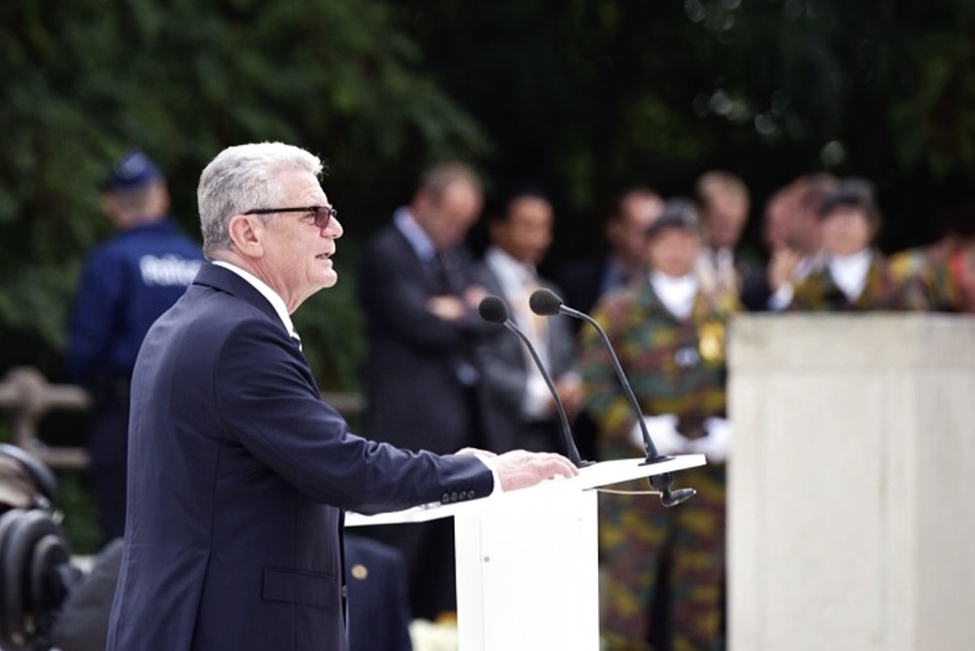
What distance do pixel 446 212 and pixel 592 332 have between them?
887mm

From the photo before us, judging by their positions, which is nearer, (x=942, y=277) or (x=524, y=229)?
(x=942, y=277)

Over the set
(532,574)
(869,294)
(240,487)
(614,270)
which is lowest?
(532,574)

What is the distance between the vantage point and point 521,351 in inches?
398

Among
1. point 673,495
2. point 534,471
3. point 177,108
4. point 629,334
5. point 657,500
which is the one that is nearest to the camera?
point 534,471

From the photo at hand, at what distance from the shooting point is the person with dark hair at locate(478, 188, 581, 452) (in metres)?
9.94

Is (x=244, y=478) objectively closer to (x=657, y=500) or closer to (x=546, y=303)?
(x=546, y=303)

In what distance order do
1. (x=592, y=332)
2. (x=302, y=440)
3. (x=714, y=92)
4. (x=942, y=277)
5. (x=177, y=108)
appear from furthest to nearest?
1. (x=714, y=92)
2. (x=177, y=108)
3. (x=942, y=277)
4. (x=592, y=332)
5. (x=302, y=440)

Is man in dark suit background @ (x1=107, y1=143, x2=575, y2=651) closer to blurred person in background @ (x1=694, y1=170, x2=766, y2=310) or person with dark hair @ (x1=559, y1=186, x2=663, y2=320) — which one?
blurred person in background @ (x1=694, y1=170, x2=766, y2=310)

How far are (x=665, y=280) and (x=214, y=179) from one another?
193 inches

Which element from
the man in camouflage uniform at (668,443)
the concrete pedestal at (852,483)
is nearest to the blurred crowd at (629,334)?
the man in camouflage uniform at (668,443)

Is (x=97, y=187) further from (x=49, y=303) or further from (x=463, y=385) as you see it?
(x=463, y=385)

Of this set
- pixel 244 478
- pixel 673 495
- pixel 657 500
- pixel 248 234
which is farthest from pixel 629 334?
pixel 244 478

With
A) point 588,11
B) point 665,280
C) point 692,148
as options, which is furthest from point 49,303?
point 692,148

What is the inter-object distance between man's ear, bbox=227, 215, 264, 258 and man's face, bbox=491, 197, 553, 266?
19.3 ft
